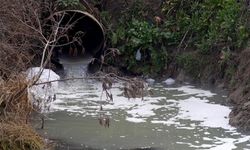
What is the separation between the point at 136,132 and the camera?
941 cm

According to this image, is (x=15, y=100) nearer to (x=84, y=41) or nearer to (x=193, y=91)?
(x=193, y=91)

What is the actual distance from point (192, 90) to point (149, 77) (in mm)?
1549

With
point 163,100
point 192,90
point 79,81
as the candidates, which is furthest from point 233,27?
point 79,81

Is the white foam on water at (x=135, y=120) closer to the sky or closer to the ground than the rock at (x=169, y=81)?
closer to the ground

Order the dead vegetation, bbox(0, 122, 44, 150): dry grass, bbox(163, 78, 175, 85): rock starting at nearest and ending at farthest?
bbox(0, 122, 44, 150): dry grass → the dead vegetation → bbox(163, 78, 175, 85): rock

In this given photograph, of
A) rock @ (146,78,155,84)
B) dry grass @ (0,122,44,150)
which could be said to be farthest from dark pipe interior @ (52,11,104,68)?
dry grass @ (0,122,44,150)

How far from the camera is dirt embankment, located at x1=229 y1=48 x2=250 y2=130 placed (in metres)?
9.44

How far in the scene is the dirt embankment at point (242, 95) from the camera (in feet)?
31.0

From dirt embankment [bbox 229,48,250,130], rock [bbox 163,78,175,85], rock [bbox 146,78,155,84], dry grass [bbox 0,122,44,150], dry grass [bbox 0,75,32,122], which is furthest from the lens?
rock [bbox 146,78,155,84]

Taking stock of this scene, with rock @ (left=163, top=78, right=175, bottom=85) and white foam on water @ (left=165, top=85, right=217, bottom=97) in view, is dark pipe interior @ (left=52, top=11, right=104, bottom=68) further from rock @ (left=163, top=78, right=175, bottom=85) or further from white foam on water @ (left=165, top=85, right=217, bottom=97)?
white foam on water @ (left=165, top=85, right=217, bottom=97)

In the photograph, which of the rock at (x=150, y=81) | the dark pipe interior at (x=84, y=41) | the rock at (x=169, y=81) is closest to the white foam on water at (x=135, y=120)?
the rock at (x=169, y=81)

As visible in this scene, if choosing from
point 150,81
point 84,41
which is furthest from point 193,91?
point 84,41

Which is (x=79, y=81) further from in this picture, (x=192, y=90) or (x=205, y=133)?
(x=205, y=133)

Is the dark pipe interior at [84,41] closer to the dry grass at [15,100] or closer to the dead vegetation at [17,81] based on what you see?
the dead vegetation at [17,81]
